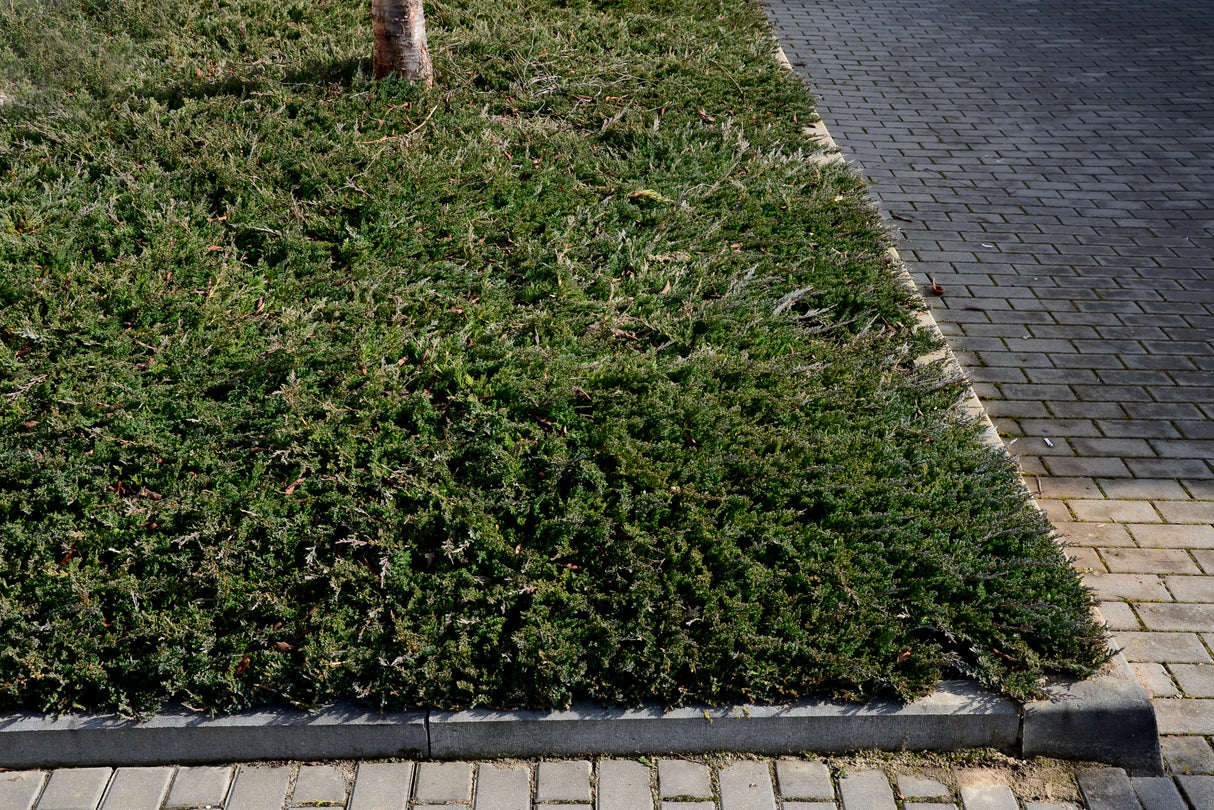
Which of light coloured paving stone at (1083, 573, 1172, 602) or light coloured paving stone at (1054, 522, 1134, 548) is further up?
light coloured paving stone at (1083, 573, 1172, 602)

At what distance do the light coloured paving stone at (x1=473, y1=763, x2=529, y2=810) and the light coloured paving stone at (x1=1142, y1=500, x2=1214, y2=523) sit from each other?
2.94m

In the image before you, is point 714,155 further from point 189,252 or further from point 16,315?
point 16,315

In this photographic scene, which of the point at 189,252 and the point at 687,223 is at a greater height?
the point at 189,252

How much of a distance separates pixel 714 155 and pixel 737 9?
404 centimetres

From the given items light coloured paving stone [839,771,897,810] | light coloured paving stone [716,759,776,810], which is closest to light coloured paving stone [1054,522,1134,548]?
light coloured paving stone [839,771,897,810]

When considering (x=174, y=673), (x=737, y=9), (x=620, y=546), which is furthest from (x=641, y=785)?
(x=737, y=9)

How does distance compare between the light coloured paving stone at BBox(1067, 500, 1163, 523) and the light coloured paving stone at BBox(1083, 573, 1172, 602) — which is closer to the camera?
the light coloured paving stone at BBox(1083, 573, 1172, 602)

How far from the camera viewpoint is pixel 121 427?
3.77 metres

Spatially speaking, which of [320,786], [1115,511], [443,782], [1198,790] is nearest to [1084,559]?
[1115,511]

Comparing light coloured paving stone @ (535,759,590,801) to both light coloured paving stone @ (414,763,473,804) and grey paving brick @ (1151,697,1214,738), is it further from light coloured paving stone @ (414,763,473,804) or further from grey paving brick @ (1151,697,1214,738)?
grey paving brick @ (1151,697,1214,738)

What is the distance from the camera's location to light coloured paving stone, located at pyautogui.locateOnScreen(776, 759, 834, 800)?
319 centimetres

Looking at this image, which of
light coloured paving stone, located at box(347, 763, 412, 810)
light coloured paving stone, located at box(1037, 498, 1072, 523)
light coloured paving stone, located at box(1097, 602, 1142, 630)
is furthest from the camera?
light coloured paving stone, located at box(1037, 498, 1072, 523)

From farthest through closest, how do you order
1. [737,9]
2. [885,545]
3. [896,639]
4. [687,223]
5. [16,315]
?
[737,9], [687,223], [16,315], [885,545], [896,639]

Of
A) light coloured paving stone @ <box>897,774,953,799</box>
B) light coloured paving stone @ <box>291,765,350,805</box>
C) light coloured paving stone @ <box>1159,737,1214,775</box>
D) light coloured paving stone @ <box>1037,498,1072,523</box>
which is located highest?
light coloured paving stone @ <box>291,765,350,805</box>
